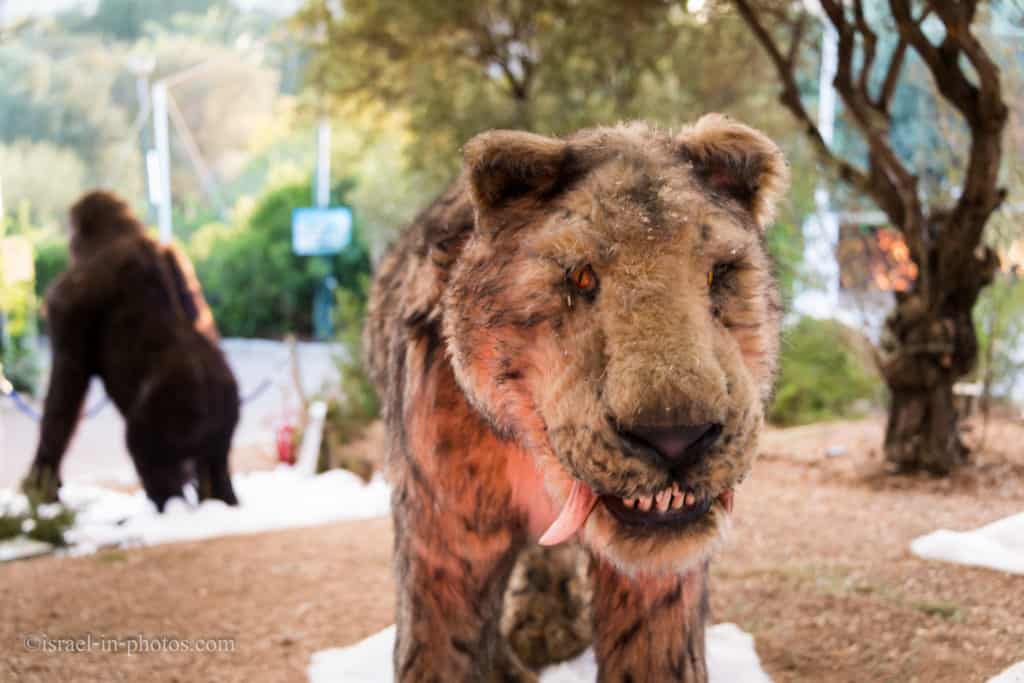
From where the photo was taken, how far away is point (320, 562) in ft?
14.0

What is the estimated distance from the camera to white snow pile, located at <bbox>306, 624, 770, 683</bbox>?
265cm

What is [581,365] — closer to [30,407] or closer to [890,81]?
[890,81]

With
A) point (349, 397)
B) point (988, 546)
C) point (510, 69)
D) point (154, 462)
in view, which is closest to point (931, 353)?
point (988, 546)

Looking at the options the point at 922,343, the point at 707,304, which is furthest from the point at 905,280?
the point at 707,304

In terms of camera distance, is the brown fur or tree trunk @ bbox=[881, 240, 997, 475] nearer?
the brown fur

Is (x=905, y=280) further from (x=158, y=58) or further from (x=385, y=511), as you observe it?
(x=158, y=58)

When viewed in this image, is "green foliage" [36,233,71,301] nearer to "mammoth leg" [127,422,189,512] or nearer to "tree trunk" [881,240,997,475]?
"mammoth leg" [127,422,189,512]

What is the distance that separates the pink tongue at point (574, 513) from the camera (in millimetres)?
1732

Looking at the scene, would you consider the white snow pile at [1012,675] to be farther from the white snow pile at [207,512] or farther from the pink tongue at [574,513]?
the white snow pile at [207,512]

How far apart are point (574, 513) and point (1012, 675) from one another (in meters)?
1.06

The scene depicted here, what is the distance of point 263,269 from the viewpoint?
6383mm

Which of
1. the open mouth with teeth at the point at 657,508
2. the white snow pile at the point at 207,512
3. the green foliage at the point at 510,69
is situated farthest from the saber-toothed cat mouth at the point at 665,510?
the green foliage at the point at 510,69

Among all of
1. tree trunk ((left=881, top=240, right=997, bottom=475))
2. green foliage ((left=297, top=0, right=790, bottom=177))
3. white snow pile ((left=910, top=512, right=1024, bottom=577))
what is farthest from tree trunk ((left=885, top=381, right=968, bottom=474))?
green foliage ((left=297, top=0, right=790, bottom=177))

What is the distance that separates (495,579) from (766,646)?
99 cm
